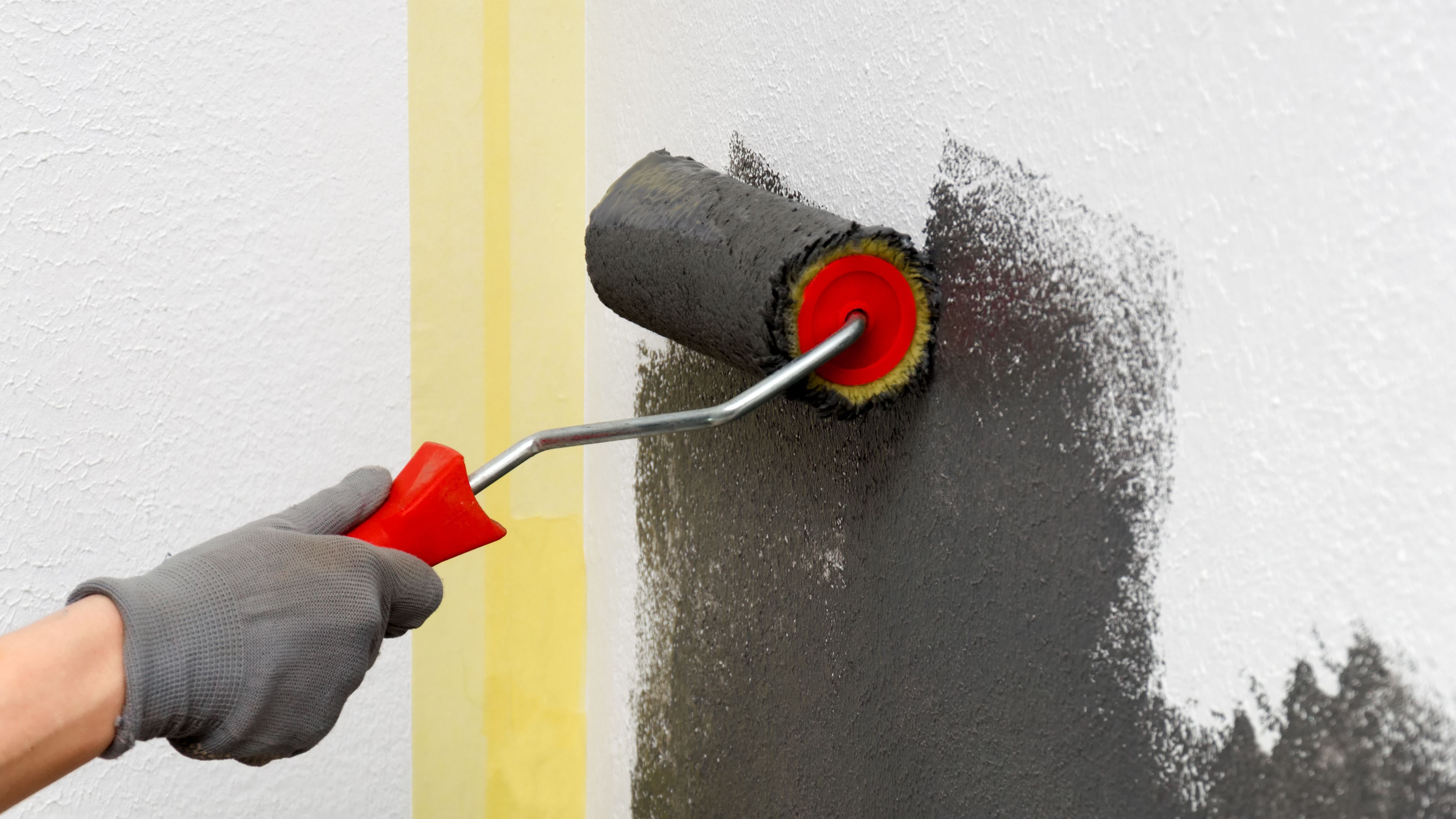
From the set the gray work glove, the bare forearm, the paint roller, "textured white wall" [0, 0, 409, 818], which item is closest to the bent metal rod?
the paint roller

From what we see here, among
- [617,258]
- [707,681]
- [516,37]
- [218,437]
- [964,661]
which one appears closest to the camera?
[964,661]

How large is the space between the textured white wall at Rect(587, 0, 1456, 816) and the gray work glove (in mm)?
500

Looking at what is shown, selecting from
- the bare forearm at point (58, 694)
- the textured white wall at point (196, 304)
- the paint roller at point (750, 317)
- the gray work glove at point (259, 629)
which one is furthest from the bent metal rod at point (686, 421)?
the textured white wall at point (196, 304)

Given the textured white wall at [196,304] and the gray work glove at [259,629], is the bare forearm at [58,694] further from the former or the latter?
the textured white wall at [196,304]

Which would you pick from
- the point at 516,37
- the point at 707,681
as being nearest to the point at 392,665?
the point at 707,681

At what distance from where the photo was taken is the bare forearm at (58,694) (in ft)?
2.22

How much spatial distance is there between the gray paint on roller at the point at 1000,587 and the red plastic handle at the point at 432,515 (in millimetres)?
281

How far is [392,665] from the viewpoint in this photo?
1.35 m

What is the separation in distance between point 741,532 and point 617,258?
0.95ft

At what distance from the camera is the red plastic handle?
809 mm

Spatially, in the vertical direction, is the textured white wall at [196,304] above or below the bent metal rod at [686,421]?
above

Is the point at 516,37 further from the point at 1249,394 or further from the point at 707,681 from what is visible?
the point at 1249,394

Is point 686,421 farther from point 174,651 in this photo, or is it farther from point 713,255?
point 174,651

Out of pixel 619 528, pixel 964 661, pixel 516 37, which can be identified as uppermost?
pixel 516 37
